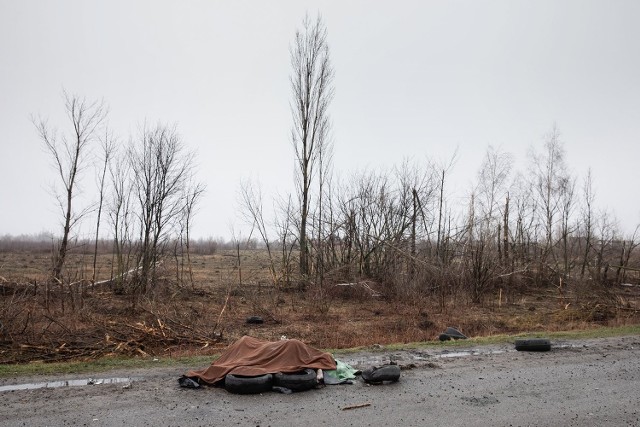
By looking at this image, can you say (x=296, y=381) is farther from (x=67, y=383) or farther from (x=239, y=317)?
(x=239, y=317)

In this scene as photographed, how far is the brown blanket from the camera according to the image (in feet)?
21.5

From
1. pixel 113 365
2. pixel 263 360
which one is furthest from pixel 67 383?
pixel 263 360

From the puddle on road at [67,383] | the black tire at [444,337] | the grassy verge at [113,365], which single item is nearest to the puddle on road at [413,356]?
the grassy verge at [113,365]

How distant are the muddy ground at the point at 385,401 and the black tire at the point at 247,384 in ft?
0.34

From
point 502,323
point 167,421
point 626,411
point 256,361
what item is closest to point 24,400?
point 167,421

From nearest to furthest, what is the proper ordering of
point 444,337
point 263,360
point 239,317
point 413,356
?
1. point 263,360
2. point 413,356
3. point 444,337
4. point 239,317

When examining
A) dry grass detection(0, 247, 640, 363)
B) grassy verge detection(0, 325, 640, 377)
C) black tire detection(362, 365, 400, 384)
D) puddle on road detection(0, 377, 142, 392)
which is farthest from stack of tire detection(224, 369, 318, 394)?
dry grass detection(0, 247, 640, 363)

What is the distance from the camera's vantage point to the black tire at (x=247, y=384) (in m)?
6.15

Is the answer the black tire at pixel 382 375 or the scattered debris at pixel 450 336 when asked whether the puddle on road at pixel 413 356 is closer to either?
the black tire at pixel 382 375

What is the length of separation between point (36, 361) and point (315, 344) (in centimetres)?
535

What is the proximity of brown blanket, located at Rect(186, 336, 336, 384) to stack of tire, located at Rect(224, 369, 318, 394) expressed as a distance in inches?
5.4

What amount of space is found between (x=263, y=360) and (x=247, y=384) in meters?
0.66

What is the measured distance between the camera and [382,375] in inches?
261

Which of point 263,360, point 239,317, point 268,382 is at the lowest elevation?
point 239,317
